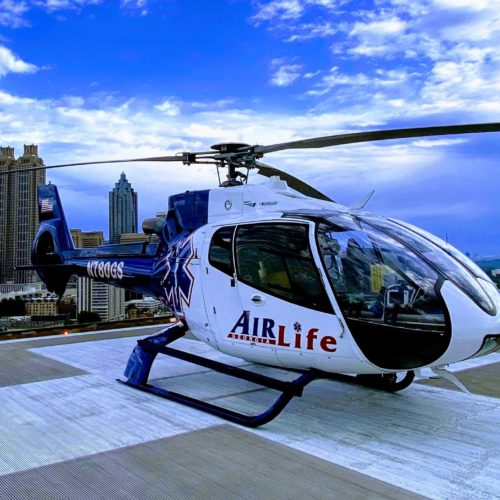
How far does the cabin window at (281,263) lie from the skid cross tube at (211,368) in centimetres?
83

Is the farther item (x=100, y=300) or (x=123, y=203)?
(x=100, y=300)

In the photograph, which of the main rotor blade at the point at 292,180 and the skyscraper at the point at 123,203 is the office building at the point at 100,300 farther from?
the main rotor blade at the point at 292,180

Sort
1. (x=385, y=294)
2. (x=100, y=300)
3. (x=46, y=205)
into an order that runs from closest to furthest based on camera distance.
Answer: (x=385, y=294) → (x=46, y=205) → (x=100, y=300)

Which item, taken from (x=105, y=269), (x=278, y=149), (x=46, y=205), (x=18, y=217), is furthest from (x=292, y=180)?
(x=18, y=217)

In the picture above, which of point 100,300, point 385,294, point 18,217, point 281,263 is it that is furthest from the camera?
point 18,217

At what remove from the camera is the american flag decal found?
943 centimetres

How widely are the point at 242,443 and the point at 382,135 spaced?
313cm

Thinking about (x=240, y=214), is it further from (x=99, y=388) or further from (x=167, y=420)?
(x=99, y=388)

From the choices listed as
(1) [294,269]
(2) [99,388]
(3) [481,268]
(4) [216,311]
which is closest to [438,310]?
(3) [481,268]

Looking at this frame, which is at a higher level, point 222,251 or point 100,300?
point 222,251

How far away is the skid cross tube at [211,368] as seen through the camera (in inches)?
188

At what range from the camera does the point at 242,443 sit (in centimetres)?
435

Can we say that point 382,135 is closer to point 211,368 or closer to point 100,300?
point 211,368

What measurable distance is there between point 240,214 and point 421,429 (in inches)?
114
